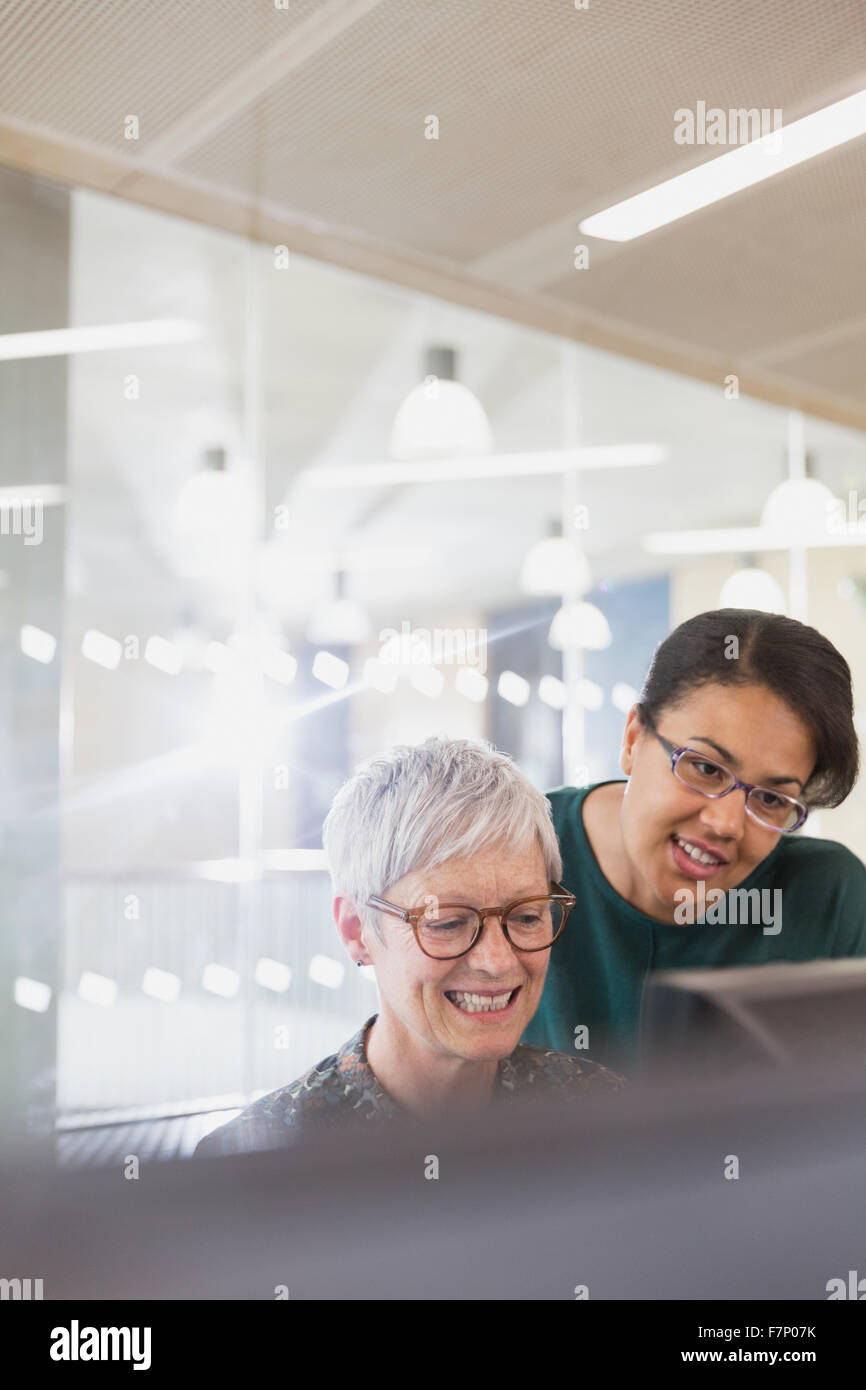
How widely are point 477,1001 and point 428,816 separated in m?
0.13

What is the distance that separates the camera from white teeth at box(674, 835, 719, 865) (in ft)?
2.80

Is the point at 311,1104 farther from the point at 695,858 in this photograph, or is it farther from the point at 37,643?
the point at 37,643

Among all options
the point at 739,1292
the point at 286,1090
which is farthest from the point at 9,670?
the point at 739,1292

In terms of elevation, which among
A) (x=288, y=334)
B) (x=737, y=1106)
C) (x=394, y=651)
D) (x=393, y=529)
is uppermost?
(x=288, y=334)

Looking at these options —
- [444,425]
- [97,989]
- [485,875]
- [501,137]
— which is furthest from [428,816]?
[501,137]

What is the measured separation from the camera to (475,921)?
82 centimetres

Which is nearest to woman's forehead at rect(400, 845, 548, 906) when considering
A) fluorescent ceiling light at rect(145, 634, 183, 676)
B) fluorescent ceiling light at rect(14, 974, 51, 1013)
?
fluorescent ceiling light at rect(145, 634, 183, 676)

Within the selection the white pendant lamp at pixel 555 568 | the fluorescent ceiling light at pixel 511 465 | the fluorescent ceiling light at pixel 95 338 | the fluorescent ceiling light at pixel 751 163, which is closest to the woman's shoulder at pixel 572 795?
the white pendant lamp at pixel 555 568

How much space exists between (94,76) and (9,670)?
0.72 metres

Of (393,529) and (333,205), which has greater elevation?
(333,205)

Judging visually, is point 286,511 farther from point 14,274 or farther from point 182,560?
point 14,274

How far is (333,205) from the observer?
1352mm

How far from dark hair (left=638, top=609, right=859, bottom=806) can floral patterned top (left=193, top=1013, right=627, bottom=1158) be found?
26 centimetres

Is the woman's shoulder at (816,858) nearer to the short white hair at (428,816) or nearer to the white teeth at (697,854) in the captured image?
the white teeth at (697,854)
